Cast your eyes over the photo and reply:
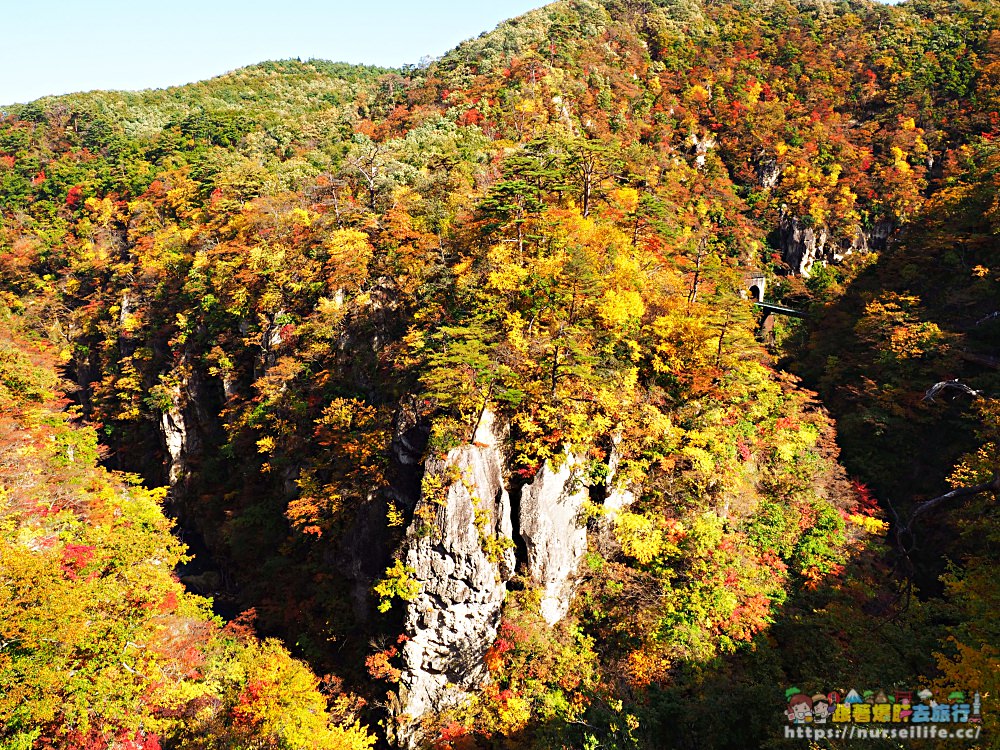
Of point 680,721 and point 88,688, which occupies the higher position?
point 88,688

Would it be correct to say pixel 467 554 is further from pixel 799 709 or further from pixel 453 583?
pixel 799 709

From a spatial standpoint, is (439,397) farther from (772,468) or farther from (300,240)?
(300,240)

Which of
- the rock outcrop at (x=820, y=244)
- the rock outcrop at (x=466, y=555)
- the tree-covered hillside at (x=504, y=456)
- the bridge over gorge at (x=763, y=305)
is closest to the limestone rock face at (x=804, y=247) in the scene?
the rock outcrop at (x=820, y=244)

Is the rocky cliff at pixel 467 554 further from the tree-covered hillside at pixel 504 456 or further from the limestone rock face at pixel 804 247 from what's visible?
the limestone rock face at pixel 804 247

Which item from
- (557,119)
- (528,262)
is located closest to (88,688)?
(528,262)

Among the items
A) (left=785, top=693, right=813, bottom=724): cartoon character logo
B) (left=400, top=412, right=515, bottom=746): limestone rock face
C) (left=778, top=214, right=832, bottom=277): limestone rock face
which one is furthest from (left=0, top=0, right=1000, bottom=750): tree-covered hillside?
(left=785, top=693, right=813, bottom=724): cartoon character logo

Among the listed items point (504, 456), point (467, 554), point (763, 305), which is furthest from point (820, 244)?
point (467, 554)

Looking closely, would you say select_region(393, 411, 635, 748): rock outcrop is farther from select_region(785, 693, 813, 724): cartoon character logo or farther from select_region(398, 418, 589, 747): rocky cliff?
select_region(785, 693, 813, 724): cartoon character logo
